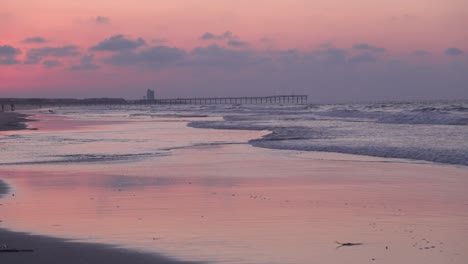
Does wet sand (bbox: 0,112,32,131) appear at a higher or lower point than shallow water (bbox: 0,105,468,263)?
lower

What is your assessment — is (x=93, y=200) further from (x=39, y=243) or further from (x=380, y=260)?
(x=380, y=260)

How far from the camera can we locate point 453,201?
35.1 feet

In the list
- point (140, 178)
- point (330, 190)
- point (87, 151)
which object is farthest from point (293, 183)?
point (87, 151)

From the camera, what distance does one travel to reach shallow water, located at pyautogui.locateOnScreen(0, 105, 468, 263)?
7.59 meters

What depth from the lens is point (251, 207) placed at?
10336 mm

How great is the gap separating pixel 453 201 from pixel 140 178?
6.72m

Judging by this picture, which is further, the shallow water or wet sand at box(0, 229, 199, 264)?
the shallow water

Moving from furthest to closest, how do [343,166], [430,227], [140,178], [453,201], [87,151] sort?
1. [87,151]
2. [343,166]
3. [140,178]
4. [453,201]
5. [430,227]

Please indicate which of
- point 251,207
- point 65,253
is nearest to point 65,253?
point 65,253

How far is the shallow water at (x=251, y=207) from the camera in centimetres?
759

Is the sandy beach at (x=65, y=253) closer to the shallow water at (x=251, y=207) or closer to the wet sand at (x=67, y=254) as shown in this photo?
the wet sand at (x=67, y=254)

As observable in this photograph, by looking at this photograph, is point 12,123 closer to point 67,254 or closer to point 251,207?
point 251,207

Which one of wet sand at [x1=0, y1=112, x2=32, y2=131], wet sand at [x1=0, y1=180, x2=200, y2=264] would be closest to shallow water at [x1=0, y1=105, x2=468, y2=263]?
wet sand at [x1=0, y1=180, x2=200, y2=264]

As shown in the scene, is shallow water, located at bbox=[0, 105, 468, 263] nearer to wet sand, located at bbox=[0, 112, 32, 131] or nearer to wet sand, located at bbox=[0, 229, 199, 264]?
wet sand, located at bbox=[0, 229, 199, 264]
